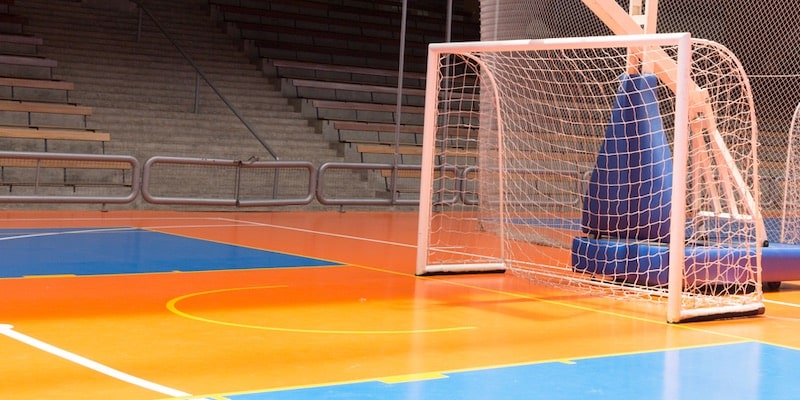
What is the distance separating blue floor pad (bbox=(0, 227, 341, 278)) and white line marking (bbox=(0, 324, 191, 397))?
2256 millimetres

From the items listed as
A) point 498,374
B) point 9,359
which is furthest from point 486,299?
point 9,359

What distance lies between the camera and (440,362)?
4766 mm

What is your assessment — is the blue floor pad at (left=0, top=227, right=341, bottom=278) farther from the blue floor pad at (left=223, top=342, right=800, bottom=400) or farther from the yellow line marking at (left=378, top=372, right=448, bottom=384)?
the blue floor pad at (left=223, top=342, right=800, bottom=400)

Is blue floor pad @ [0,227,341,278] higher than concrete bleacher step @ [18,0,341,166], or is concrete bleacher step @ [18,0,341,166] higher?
concrete bleacher step @ [18,0,341,166]

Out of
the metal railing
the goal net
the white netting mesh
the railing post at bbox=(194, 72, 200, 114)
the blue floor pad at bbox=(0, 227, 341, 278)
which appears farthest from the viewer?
the railing post at bbox=(194, 72, 200, 114)

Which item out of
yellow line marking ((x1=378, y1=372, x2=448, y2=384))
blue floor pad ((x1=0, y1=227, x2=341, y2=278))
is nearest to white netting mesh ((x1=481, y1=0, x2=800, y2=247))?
blue floor pad ((x1=0, y1=227, x2=341, y2=278))

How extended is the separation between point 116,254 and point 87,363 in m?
4.33

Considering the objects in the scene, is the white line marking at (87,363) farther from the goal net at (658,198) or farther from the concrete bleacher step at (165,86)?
the concrete bleacher step at (165,86)

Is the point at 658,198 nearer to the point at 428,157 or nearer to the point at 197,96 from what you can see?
the point at 428,157

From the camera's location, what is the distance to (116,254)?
28.5 ft

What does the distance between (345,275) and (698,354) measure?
10.7ft

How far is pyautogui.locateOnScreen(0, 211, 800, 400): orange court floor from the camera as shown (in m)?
4.25

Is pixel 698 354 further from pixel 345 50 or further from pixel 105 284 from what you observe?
pixel 345 50

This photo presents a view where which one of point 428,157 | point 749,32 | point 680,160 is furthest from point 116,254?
point 749,32
